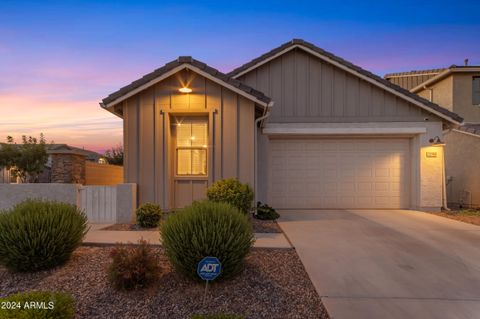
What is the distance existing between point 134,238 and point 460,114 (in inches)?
630

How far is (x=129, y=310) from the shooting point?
124 inches

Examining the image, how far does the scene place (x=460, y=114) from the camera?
1404 cm

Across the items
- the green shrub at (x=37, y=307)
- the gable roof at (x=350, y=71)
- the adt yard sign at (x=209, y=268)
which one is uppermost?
the gable roof at (x=350, y=71)

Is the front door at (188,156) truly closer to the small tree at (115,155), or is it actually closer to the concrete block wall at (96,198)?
the concrete block wall at (96,198)

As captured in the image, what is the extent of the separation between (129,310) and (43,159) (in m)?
13.4

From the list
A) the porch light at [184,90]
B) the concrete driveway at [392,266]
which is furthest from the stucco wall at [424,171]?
the porch light at [184,90]

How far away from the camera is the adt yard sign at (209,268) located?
3.21 m

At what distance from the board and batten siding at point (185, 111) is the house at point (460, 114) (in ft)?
25.6

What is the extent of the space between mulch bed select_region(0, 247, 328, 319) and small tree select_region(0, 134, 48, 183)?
431 inches

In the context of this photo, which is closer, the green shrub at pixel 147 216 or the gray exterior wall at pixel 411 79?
the green shrub at pixel 147 216

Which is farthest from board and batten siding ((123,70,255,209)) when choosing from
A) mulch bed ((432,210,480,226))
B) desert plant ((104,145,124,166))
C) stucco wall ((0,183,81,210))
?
desert plant ((104,145,124,166))

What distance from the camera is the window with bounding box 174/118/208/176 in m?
8.18

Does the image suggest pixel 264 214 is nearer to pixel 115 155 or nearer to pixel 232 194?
pixel 232 194

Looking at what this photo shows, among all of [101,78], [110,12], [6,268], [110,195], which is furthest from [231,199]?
[101,78]
